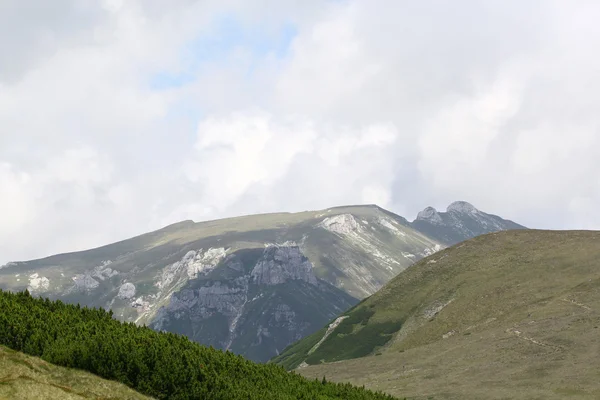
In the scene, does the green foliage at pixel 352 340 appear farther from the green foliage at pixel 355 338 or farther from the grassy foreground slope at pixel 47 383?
the grassy foreground slope at pixel 47 383

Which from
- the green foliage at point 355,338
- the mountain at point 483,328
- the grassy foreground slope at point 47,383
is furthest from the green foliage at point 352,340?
the grassy foreground slope at point 47,383

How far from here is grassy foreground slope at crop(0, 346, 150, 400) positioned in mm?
26359

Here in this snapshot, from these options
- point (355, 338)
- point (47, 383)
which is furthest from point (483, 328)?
point (47, 383)

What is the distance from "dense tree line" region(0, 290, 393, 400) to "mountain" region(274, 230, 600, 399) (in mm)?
41937

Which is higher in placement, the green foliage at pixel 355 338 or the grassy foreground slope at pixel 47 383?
the grassy foreground slope at pixel 47 383

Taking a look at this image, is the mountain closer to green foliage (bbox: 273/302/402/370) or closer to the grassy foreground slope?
green foliage (bbox: 273/302/402/370)

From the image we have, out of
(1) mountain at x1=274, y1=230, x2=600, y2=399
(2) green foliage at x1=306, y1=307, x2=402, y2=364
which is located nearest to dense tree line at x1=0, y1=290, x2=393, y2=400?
(1) mountain at x1=274, y1=230, x2=600, y2=399

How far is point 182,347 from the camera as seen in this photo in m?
42.0

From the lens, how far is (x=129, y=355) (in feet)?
109

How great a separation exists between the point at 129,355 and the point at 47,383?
5.69m

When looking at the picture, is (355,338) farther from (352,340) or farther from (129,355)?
(129,355)

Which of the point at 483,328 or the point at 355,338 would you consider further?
the point at 355,338

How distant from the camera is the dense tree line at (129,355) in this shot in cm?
3228

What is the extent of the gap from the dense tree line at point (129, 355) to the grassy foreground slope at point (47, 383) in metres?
1.18
